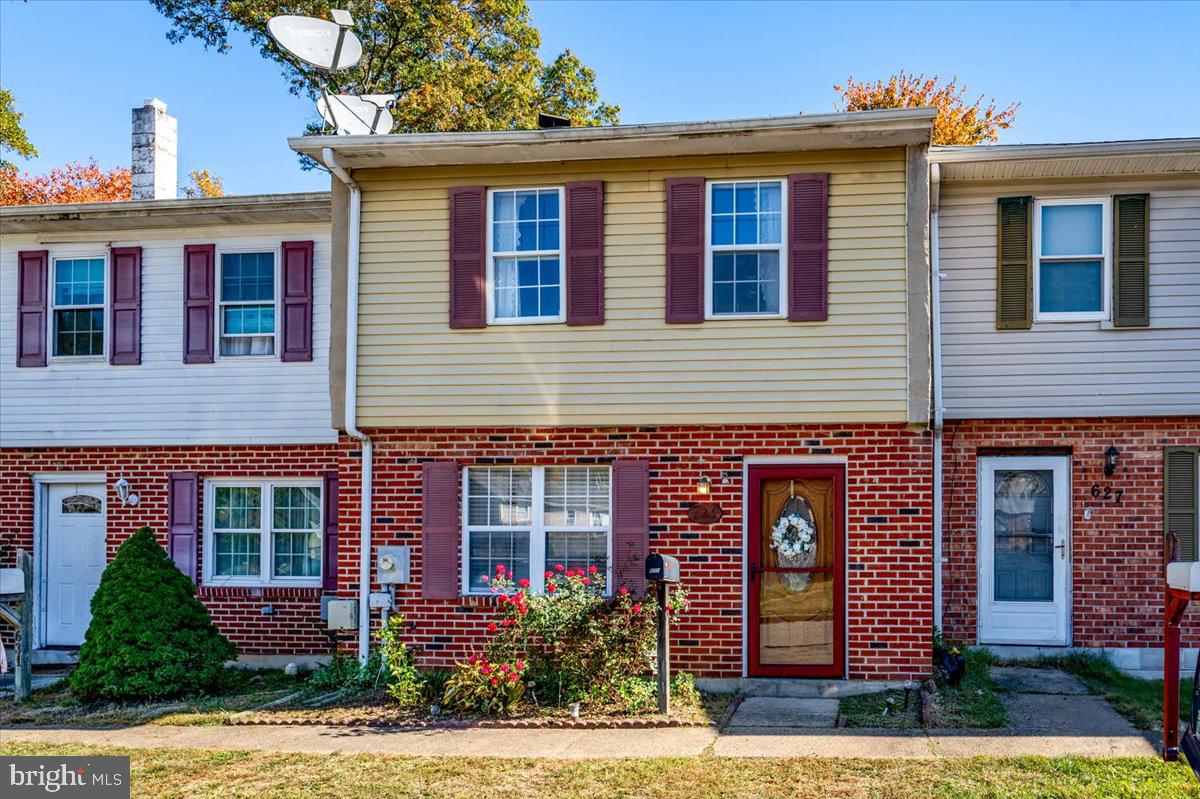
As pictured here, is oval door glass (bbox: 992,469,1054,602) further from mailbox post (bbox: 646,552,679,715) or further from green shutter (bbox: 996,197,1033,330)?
mailbox post (bbox: 646,552,679,715)

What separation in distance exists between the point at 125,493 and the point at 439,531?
4346 millimetres

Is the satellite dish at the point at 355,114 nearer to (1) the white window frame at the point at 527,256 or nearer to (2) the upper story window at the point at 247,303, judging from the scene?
(1) the white window frame at the point at 527,256

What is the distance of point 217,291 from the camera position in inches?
521

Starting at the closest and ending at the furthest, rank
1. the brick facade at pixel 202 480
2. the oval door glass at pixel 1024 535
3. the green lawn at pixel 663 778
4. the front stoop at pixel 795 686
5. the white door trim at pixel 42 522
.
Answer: the green lawn at pixel 663 778, the front stoop at pixel 795 686, the oval door glass at pixel 1024 535, the brick facade at pixel 202 480, the white door trim at pixel 42 522

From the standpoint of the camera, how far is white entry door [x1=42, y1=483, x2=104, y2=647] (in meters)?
13.5

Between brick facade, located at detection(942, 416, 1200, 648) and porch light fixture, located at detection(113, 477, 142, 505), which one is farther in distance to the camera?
porch light fixture, located at detection(113, 477, 142, 505)

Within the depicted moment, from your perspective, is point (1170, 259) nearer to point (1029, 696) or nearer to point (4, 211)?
point (1029, 696)

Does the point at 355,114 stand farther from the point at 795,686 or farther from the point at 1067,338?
the point at 1067,338

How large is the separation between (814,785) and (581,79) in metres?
18.2

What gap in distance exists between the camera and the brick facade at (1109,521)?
38.0 ft

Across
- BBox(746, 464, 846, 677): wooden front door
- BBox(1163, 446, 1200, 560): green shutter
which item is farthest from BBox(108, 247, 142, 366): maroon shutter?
BBox(1163, 446, 1200, 560): green shutter

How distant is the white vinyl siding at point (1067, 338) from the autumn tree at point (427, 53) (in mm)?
10725

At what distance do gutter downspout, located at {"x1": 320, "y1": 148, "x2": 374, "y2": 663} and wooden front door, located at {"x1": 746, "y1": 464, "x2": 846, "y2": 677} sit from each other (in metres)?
3.63

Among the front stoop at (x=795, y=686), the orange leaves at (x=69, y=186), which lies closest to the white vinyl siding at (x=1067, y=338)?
the front stoop at (x=795, y=686)
